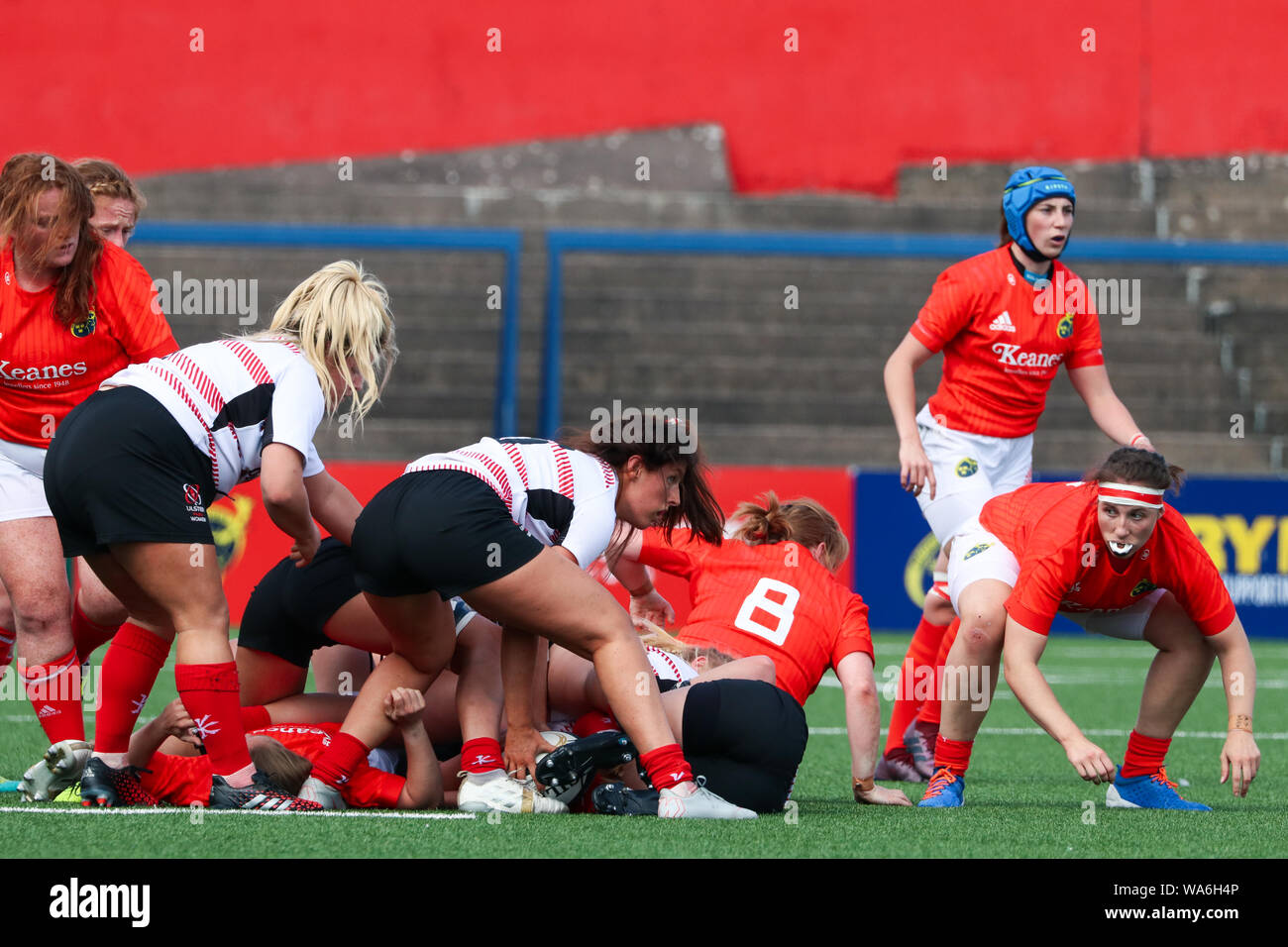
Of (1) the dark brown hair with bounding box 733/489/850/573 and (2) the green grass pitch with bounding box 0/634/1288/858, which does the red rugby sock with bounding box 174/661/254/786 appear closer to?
(2) the green grass pitch with bounding box 0/634/1288/858

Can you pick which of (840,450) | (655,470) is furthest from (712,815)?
(840,450)

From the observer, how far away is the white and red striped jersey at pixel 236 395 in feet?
13.3

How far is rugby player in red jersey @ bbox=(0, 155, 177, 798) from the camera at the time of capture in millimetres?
4312

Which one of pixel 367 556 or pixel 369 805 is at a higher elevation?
pixel 367 556

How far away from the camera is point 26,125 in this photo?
1537 cm

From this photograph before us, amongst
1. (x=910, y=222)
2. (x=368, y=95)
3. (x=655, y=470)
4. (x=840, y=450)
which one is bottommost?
(x=840, y=450)

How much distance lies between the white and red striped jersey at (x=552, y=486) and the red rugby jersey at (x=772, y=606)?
→ 2.06ft

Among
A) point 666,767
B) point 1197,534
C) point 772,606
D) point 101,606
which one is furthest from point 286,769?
point 1197,534

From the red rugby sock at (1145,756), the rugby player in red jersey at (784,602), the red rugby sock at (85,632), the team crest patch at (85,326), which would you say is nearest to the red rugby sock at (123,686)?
the red rugby sock at (85,632)

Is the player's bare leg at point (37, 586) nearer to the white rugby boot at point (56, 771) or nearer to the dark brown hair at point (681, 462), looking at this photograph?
the white rugby boot at point (56, 771)

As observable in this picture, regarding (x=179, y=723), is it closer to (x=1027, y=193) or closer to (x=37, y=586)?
(x=37, y=586)

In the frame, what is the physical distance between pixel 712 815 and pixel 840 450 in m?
9.84
